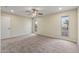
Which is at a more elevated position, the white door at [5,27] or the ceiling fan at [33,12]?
the ceiling fan at [33,12]

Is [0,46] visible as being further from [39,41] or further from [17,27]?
[39,41]

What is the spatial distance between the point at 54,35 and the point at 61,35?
1.00 feet

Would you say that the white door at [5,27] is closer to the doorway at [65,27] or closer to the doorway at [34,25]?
the doorway at [34,25]

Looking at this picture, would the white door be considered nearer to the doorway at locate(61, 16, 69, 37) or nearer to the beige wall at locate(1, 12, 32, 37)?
the beige wall at locate(1, 12, 32, 37)

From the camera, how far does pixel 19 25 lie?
9.57 ft

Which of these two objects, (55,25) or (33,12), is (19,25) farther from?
(55,25)

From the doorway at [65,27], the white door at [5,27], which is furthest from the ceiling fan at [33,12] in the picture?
the doorway at [65,27]

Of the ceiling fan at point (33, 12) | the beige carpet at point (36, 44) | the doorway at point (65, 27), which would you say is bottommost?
the beige carpet at point (36, 44)

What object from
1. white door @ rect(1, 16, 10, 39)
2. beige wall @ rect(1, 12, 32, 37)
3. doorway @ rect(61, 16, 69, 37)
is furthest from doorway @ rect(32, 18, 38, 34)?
doorway @ rect(61, 16, 69, 37)

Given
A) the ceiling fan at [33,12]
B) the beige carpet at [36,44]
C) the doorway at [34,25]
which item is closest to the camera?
the beige carpet at [36,44]

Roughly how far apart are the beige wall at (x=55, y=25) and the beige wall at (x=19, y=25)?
43 cm

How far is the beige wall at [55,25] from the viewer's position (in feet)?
9.08
